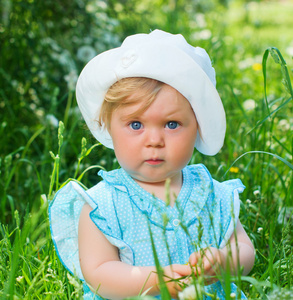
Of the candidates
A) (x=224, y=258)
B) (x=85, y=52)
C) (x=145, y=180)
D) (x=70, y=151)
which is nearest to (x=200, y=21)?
(x=85, y=52)

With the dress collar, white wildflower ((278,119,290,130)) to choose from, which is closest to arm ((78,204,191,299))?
the dress collar

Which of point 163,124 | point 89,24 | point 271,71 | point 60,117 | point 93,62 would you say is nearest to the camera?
point 163,124

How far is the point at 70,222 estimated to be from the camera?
172 centimetres

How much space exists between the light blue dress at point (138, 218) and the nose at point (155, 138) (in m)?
0.14

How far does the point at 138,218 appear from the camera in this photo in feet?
5.30

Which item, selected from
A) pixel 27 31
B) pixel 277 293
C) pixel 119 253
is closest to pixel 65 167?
pixel 27 31

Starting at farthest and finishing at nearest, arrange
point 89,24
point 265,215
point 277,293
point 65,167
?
point 89,24
point 65,167
point 265,215
point 277,293

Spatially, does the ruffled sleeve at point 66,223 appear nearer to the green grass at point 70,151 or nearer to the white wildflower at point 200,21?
the green grass at point 70,151

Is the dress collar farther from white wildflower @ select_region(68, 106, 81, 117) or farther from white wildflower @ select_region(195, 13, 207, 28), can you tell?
white wildflower @ select_region(195, 13, 207, 28)

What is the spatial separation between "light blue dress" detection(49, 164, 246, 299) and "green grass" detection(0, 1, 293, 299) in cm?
9

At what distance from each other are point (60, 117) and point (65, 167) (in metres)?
0.53

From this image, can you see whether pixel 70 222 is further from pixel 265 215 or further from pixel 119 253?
pixel 265 215

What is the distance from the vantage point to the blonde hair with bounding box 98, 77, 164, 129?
153cm

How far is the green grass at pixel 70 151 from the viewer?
5.78 ft
